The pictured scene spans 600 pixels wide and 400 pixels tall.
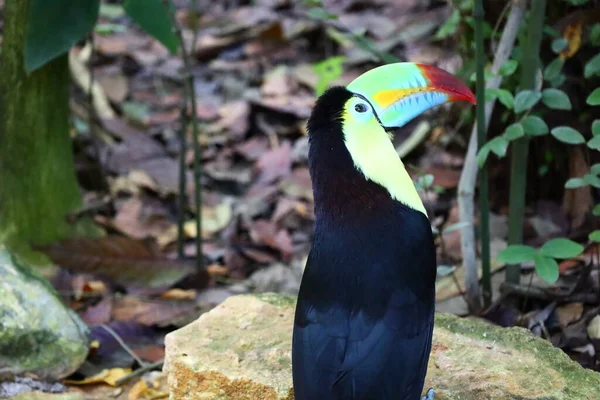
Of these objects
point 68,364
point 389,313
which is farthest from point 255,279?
point 389,313

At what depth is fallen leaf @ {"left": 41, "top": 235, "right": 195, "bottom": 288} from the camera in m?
3.93

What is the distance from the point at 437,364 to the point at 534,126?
81 cm

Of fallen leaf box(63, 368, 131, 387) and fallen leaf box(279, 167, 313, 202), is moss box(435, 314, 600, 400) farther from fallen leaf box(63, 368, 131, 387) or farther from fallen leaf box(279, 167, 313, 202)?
fallen leaf box(279, 167, 313, 202)

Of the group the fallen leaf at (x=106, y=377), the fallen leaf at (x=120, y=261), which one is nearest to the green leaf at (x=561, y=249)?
the fallen leaf at (x=106, y=377)

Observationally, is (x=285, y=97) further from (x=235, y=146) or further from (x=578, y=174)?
(x=578, y=174)

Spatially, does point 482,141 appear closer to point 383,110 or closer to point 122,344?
point 383,110

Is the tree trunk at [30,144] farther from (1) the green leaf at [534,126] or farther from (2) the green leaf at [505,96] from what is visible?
(1) the green leaf at [534,126]

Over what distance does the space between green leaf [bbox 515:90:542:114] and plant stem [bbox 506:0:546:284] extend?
172 millimetres

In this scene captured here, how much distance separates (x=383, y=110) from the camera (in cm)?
250

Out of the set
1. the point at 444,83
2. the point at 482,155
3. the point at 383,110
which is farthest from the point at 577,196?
the point at 383,110

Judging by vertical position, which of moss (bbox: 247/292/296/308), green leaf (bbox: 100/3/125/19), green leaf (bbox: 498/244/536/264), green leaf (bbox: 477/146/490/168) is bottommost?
moss (bbox: 247/292/296/308)

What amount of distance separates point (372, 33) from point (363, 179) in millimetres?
4102

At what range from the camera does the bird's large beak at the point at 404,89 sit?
2494 millimetres

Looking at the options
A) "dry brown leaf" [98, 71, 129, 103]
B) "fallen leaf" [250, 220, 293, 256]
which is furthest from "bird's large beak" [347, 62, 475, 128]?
"dry brown leaf" [98, 71, 129, 103]
